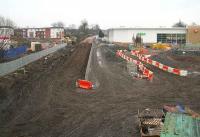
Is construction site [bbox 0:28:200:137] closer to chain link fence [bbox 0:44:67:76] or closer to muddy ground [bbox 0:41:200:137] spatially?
muddy ground [bbox 0:41:200:137]

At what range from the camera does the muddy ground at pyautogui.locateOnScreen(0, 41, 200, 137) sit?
51.2 ft

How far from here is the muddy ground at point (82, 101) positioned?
614 inches

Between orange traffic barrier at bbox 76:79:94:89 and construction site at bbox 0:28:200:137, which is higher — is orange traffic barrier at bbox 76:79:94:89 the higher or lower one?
the higher one

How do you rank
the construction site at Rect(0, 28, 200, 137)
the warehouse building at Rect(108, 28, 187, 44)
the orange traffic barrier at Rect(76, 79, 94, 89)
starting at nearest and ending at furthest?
the construction site at Rect(0, 28, 200, 137) → the orange traffic barrier at Rect(76, 79, 94, 89) → the warehouse building at Rect(108, 28, 187, 44)

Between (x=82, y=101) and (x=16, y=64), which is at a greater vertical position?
(x=16, y=64)

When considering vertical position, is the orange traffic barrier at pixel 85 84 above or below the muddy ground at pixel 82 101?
above

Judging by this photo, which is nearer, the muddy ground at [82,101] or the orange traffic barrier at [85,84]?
the muddy ground at [82,101]

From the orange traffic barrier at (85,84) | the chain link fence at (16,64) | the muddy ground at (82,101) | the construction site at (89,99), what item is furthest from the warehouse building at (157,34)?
the orange traffic barrier at (85,84)

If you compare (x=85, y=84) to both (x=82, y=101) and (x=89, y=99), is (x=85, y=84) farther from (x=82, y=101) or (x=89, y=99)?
(x=82, y=101)

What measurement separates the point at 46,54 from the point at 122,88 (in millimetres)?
31355

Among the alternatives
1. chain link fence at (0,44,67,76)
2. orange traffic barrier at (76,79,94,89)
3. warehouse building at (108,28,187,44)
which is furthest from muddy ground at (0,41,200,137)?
warehouse building at (108,28,187,44)

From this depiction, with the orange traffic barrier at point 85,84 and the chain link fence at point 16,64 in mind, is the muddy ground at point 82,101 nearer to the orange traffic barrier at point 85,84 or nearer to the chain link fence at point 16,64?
the orange traffic barrier at point 85,84

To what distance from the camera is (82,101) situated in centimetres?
2122

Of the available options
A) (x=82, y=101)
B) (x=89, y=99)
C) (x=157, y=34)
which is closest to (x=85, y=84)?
(x=89, y=99)
